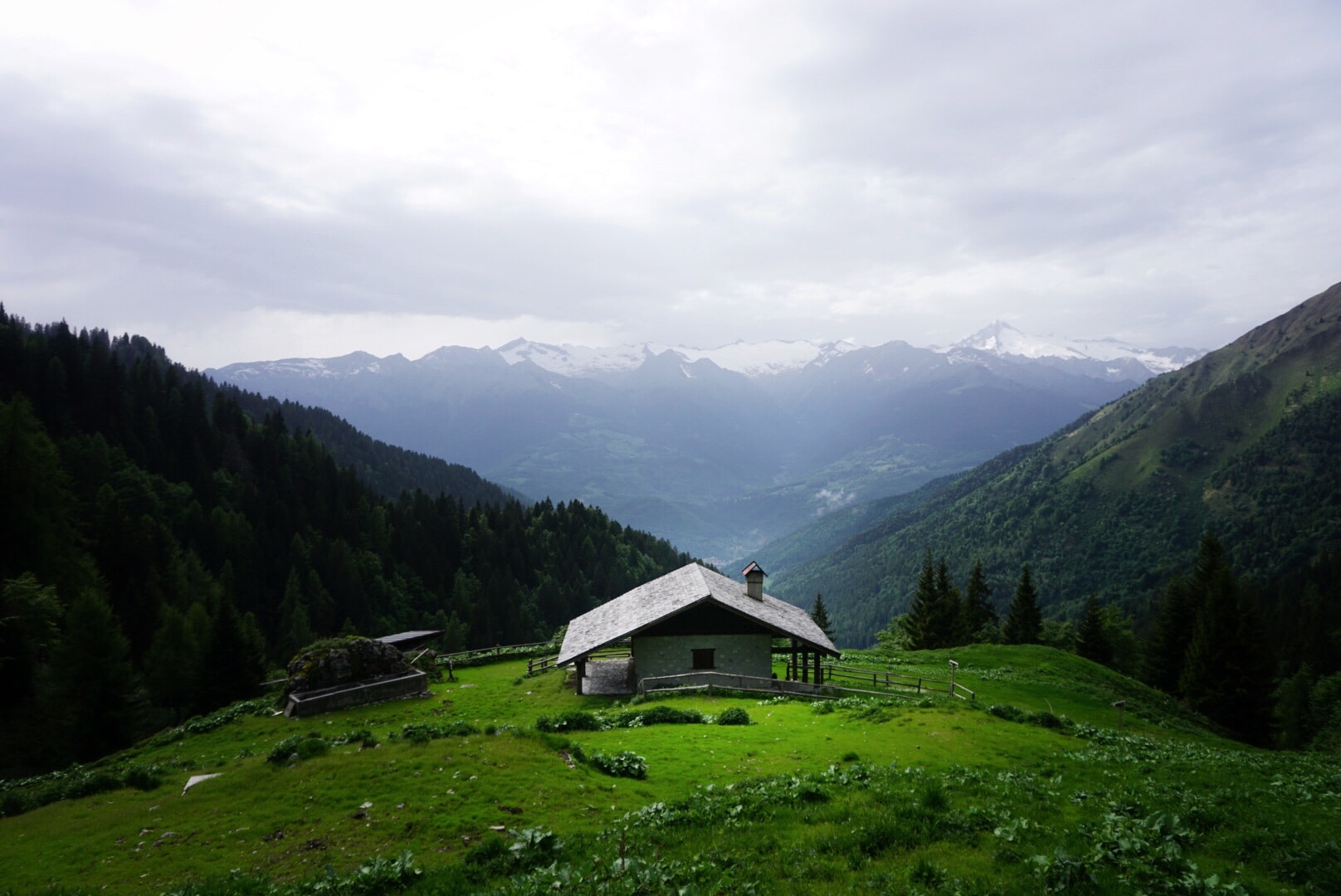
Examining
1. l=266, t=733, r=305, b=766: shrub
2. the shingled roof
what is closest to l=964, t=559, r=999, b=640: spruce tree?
the shingled roof

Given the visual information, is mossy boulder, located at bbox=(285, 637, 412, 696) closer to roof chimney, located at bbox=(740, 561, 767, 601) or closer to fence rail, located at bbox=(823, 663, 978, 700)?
roof chimney, located at bbox=(740, 561, 767, 601)

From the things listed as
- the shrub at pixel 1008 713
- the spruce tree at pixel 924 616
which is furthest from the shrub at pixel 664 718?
the spruce tree at pixel 924 616

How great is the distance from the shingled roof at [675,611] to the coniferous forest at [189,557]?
26.5 m

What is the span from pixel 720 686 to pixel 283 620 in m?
79.5

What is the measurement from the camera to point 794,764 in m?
17.8

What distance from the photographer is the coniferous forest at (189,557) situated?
4541cm

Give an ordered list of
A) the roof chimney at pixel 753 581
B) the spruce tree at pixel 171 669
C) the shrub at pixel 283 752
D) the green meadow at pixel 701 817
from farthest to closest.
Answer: the spruce tree at pixel 171 669
the roof chimney at pixel 753 581
the shrub at pixel 283 752
the green meadow at pixel 701 817

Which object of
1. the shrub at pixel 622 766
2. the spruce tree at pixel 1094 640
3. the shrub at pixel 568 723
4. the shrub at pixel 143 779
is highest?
the shrub at pixel 622 766

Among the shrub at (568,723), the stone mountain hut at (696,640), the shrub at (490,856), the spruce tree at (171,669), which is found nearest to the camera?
the shrub at (490,856)

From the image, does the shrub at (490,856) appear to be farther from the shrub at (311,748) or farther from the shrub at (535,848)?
the shrub at (311,748)

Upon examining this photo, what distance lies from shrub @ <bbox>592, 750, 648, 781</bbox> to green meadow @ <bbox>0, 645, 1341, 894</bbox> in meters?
0.10

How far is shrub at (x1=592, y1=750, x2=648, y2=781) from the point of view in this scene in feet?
54.2

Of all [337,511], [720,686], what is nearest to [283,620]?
[337,511]

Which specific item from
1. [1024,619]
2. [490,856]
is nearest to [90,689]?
[490,856]
